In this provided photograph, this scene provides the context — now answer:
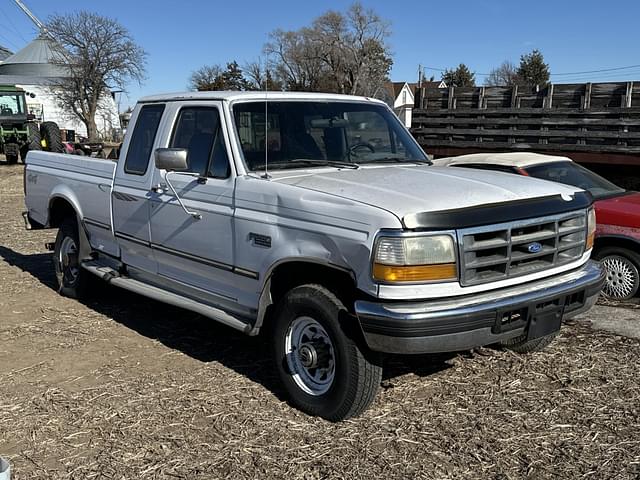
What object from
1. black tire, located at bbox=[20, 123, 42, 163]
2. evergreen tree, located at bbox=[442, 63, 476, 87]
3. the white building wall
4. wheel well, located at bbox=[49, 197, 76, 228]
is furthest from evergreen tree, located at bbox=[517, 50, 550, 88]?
wheel well, located at bbox=[49, 197, 76, 228]

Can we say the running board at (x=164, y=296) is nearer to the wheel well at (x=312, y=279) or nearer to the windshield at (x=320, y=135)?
the wheel well at (x=312, y=279)

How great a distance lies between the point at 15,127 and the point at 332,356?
24611mm

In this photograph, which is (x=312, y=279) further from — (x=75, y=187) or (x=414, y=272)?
(x=75, y=187)

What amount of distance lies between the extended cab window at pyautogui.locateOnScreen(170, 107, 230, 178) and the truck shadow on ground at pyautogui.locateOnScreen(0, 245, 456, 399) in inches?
55.6

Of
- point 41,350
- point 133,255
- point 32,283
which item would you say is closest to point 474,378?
point 133,255

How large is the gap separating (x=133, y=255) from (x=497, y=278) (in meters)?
3.32

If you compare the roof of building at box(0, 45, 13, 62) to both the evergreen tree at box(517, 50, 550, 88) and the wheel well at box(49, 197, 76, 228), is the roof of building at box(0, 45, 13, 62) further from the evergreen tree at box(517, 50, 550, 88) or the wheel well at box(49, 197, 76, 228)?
the wheel well at box(49, 197, 76, 228)

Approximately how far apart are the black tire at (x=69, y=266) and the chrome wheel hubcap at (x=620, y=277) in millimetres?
5261

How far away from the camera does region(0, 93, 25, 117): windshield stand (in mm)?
25188

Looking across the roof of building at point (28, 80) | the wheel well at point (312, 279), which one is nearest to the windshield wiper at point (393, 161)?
the wheel well at point (312, 279)

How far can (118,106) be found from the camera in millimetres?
50500

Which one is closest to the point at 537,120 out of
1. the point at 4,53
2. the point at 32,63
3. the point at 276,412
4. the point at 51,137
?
the point at 276,412

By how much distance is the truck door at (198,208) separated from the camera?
463cm

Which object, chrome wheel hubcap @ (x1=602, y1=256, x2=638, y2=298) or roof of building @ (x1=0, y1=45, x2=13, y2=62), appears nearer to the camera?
chrome wheel hubcap @ (x1=602, y1=256, x2=638, y2=298)
